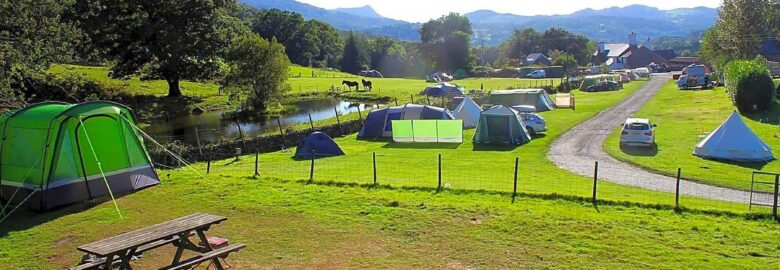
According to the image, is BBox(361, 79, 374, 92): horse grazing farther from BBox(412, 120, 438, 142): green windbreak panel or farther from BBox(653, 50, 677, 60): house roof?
BBox(653, 50, 677, 60): house roof

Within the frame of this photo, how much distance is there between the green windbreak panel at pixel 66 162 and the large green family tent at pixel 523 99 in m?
30.2

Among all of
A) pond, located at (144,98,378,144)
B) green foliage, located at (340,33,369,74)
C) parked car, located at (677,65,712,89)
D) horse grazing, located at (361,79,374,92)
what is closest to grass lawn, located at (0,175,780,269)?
pond, located at (144,98,378,144)

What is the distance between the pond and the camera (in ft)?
108

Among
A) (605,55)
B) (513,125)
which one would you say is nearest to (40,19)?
(513,125)

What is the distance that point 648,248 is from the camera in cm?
1041

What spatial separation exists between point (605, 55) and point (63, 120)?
125763 mm

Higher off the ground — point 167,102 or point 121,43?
point 121,43

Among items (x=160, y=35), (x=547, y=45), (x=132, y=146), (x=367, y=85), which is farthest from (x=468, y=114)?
(x=547, y=45)

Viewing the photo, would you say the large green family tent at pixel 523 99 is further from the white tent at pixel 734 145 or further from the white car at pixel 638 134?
the white tent at pixel 734 145

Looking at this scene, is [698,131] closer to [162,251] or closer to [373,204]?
[373,204]

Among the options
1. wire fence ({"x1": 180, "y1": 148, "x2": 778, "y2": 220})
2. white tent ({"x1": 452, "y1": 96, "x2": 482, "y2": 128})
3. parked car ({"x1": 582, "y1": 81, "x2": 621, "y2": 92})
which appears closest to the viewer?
wire fence ({"x1": 180, "y1": 148, "x2": 778, "y2": 220})

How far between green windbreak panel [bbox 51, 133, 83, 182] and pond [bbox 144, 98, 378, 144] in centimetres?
1571

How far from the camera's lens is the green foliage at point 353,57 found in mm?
112312

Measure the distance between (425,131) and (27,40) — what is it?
16545mm
